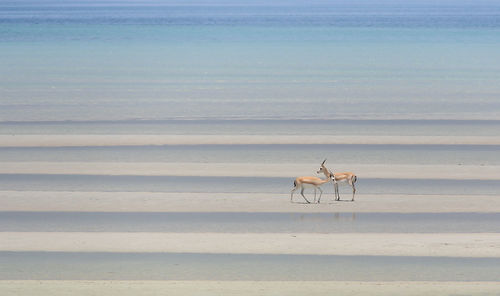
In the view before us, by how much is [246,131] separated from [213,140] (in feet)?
5.13

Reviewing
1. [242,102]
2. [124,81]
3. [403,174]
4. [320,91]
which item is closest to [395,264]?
Result: [403,174]

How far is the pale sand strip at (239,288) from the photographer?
1073 centimetres

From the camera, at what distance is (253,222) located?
13.8 metres

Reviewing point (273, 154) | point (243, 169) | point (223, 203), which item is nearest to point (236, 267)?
point (223, 203)

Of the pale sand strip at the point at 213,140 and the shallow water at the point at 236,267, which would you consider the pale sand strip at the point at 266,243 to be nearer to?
the shallow water at the point at 236,267

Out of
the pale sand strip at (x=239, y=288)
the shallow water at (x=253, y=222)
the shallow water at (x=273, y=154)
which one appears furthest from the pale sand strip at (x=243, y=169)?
the pale sand strip at (x=239, y=288)

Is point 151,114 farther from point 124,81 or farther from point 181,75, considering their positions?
point 181,75

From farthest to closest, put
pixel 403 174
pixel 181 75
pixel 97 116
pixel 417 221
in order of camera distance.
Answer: pixel 181 75 → pixel 97 116 → pixel 403 174 → pixel 417 221

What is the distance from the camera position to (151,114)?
Answer: 26.7 meters

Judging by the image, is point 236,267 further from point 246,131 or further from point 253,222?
point 246,131

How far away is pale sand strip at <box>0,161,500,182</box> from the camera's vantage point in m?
17.5

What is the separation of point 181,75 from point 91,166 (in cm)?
2213

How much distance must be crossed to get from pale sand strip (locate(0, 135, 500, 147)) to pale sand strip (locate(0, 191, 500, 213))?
17.6 ft

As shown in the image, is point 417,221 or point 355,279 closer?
point 355,279
